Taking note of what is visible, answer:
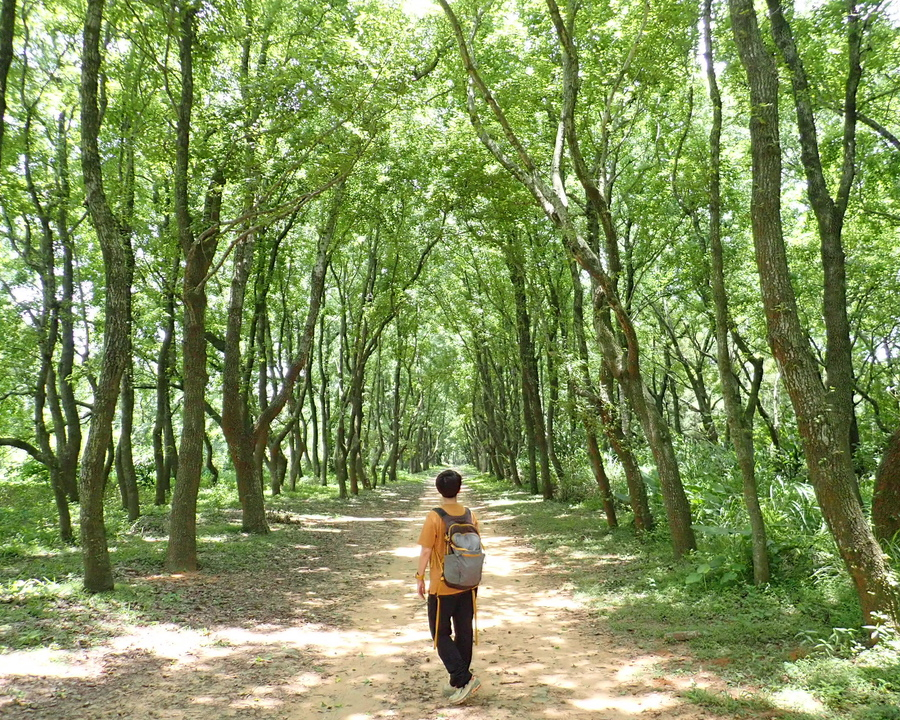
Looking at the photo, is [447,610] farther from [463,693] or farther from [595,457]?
[595,457]

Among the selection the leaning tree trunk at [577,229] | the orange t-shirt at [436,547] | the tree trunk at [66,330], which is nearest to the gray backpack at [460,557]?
the orange t-shirt at [436,547]

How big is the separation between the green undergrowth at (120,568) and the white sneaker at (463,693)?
3468mm

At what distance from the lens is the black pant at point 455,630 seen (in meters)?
4.62

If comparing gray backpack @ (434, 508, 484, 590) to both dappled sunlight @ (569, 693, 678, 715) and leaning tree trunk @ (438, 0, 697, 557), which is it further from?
leaning tree trunk @ (438, 0, 697, 557)

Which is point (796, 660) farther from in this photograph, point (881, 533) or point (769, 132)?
point (769, 132)

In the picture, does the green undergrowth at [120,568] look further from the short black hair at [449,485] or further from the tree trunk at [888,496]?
the tree trunk at [888,496]

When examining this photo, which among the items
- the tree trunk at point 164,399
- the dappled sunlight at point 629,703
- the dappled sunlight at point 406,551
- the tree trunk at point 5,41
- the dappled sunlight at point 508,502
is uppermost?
the tree trunk at point 5,41

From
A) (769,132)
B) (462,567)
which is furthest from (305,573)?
(769,132)

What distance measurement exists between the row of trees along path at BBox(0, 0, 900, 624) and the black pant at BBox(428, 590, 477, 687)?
9.72ft

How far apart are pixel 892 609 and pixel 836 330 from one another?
12.1 ft

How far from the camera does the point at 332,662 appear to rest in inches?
224

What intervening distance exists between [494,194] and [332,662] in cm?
957

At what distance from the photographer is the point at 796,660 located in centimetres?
493

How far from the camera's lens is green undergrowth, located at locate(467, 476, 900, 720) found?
14.0 feet
